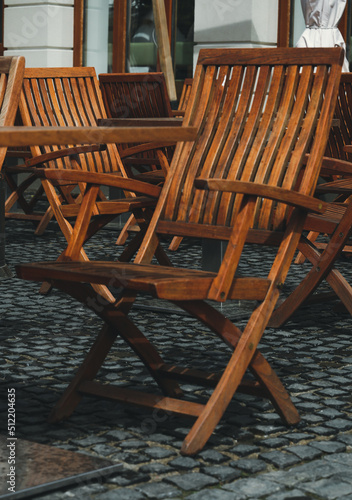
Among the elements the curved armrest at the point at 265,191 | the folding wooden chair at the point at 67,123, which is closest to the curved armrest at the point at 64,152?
the folding wooden chair at the point at 67,123

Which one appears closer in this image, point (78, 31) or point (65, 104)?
point (65, 104)

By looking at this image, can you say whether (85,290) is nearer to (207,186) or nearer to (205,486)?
(207,186)

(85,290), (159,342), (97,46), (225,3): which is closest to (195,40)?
(225,3)

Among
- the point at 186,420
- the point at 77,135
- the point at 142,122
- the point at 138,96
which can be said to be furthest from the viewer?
the point at 138,96

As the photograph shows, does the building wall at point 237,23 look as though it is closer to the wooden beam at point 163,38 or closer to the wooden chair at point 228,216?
the wooden beam at point 163,38

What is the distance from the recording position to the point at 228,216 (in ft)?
12.5

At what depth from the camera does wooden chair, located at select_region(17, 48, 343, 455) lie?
127 inches

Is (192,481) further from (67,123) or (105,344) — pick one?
(67,123)

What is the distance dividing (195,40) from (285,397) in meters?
8.99

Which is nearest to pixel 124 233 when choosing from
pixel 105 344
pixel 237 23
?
pixel 237 23

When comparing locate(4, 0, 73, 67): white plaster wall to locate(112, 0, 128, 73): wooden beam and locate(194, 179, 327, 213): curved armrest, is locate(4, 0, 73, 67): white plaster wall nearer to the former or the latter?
locate(112, 0, 128, 73): wooden beam

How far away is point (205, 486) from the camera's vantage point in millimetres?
2912

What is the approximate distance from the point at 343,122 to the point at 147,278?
3629mm

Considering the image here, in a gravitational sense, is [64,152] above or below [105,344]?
above
